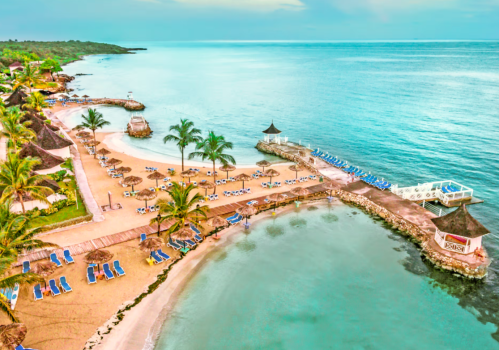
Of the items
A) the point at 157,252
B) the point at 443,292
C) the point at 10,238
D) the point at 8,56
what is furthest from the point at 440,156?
the point at 8,56

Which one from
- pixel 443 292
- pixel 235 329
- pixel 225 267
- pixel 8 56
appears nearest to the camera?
pixel 235 329

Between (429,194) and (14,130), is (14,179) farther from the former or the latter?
(429,194)

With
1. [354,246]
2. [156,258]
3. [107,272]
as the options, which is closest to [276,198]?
[354,246]

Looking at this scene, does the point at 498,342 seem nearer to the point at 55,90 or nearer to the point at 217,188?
the point at 217,188

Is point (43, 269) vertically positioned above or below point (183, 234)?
below

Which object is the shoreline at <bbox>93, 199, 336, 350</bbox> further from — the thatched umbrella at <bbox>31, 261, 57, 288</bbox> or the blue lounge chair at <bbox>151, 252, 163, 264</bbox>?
the thatched umbrella at <bbox>31, 261, 57, 288</bbox>
